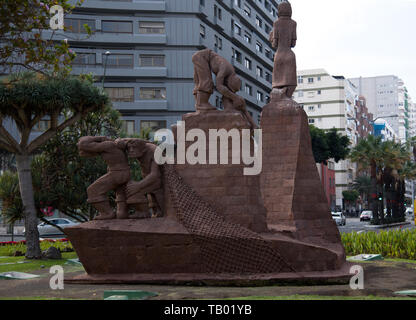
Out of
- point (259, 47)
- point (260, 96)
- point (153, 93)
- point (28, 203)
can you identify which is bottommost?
point (28, 203)

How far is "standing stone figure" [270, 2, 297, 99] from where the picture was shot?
1311 centimetres

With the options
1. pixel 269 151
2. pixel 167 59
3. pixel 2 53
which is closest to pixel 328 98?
pixel 167 59

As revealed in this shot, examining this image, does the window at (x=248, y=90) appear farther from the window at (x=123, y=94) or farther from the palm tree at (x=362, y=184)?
the palm tree at (x=362, y=184)

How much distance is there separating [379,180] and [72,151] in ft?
97.1

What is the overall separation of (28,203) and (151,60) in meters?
22.8

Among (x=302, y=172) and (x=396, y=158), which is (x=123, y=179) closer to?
(x=302, y=172)

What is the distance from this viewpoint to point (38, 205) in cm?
1892

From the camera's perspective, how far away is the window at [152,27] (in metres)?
38.1

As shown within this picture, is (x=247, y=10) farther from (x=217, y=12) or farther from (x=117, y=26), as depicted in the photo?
(x=117, y=26)

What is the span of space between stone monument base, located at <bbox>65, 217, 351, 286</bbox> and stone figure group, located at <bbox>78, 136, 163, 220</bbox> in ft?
2.11

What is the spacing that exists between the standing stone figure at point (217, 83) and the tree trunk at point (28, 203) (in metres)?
8.38

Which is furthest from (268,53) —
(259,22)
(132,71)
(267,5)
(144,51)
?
(132,71)

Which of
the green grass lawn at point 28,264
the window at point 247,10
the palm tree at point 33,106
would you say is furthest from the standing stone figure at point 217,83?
the window at point 247,10

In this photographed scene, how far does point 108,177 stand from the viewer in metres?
11.0
